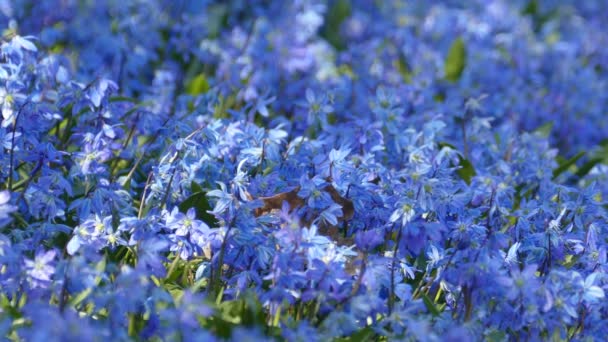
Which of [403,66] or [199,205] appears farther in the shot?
[403,66]

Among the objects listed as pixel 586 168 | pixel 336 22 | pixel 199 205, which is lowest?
pixel 586 168

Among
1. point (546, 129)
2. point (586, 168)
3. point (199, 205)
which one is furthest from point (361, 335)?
point (546, 129)

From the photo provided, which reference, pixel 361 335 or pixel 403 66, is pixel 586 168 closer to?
pixel 403 66

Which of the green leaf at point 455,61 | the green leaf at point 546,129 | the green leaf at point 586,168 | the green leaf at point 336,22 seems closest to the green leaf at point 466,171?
the green leaf at point 586,168

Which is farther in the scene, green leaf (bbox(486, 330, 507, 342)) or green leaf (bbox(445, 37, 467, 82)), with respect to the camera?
green leaf (bbox(445, 37, 467, 82))

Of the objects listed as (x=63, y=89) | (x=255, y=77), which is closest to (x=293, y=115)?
(x=255, y=77)

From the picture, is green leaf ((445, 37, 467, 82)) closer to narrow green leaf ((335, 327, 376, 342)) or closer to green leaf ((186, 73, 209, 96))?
green leaf ((186, 73, 209, 96))

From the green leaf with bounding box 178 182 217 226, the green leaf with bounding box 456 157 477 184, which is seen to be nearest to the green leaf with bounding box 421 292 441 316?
the green leaf with bounding box 178 182 217 226
